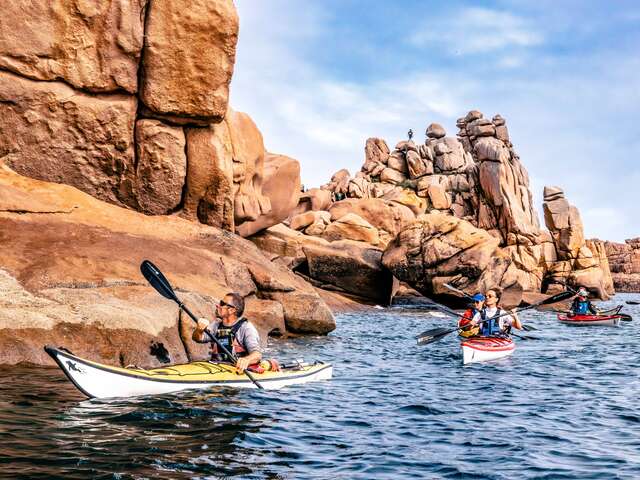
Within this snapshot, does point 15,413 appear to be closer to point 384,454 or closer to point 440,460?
point 384,454

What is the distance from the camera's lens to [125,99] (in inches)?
743

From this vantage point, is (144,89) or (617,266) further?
(617,266)

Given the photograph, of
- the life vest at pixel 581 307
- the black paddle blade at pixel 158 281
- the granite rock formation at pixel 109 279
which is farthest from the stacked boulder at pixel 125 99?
the life vest at pixel 581 307

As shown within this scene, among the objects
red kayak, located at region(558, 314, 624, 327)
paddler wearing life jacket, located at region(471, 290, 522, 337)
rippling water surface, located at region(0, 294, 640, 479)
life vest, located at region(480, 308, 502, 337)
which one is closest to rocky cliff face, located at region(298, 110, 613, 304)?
red kayak, located at region(558, 314, 624, 327)

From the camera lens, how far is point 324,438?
7.95m

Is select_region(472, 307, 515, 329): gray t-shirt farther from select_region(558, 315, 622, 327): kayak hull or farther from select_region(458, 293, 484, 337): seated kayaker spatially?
select_region(558, 315, 622, 327): kayak hull

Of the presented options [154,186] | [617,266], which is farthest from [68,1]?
[617,266]

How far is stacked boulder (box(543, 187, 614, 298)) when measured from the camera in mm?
55688

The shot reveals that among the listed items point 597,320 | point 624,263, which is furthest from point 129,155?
point 624,263

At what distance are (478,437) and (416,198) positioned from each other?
6202 centimetres

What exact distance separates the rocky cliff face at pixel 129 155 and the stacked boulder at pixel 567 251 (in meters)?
40.2

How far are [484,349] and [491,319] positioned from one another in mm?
1252

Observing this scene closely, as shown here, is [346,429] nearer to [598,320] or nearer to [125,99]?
[125,99]

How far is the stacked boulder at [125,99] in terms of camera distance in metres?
17.6
